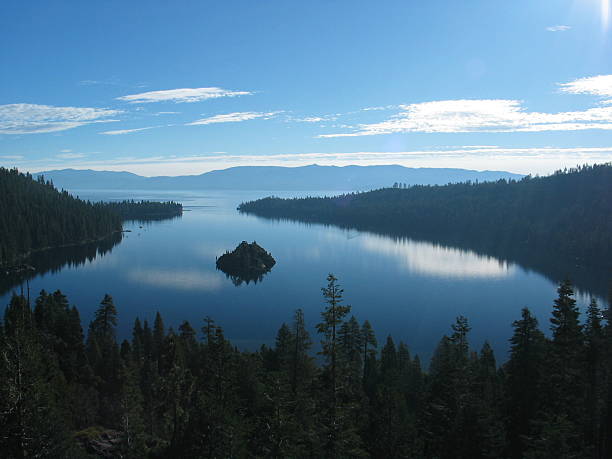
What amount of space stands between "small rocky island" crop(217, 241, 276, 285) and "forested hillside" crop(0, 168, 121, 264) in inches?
2170

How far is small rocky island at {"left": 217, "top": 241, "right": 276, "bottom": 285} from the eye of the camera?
113812 millimetres

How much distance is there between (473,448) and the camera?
2689 centimetres

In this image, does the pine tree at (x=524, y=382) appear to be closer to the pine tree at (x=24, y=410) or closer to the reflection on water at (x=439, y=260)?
the pine tree at (x=24, y=410)

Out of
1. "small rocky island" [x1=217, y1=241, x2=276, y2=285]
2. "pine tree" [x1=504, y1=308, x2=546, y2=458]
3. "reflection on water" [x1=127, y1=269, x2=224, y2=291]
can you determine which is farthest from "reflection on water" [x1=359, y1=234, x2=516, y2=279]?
"pine tree" [x1=504, y1=308, x2=546, y2=458]

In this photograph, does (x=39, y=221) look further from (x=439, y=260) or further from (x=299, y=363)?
(x=299, y=363)

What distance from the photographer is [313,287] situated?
100 metres

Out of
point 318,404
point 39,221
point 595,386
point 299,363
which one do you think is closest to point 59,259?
point 39,221

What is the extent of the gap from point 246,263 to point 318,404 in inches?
3755

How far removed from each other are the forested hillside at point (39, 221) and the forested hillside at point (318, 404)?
109 meters

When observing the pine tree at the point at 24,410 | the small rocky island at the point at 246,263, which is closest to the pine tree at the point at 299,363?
the pine tree at the point at 24,410

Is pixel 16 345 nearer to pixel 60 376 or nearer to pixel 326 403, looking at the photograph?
pixel 326 403

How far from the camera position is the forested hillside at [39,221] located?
5404 inches

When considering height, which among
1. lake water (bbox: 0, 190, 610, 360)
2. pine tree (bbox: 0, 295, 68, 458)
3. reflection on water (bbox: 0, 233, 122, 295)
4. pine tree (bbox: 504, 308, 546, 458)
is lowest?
lake water (bbox: 0, 190, 610, 360)

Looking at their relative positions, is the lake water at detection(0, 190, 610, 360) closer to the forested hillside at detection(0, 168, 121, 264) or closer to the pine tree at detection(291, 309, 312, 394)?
the forested hillside at detection(0, 168, 121, 264)
